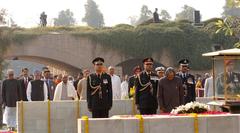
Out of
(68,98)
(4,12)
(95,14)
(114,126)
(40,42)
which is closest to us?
(114,126)

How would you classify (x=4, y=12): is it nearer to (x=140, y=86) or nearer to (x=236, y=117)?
(x=140, y=86)

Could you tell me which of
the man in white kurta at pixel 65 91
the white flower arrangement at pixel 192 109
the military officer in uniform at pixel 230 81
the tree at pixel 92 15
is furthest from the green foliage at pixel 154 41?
the tree at pixel 92 15

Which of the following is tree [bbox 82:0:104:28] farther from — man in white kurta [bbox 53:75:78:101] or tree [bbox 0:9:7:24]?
man in white kurta [bbox 53:75:78:101]

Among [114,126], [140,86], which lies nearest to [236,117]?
[114,126]

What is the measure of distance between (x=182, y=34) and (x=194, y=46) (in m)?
1.15

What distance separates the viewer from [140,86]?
653 inches

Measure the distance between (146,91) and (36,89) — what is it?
640cm

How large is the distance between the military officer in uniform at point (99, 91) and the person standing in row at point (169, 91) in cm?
103

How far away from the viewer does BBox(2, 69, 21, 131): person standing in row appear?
21.7m

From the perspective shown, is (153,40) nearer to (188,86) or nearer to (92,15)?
(188,86)

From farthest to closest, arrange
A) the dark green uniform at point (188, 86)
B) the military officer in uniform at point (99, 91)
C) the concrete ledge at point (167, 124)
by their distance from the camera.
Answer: the dark green uniform at point (188, 86) → the military officer in uniform at point (99, 91) → the concrete ledge at point (167, 124)

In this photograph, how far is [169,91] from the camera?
16344 millimetres

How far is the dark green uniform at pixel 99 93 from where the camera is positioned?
16219 millimetres

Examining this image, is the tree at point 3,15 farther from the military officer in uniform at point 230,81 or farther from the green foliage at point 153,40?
the military officer in uniform at point 230,81
